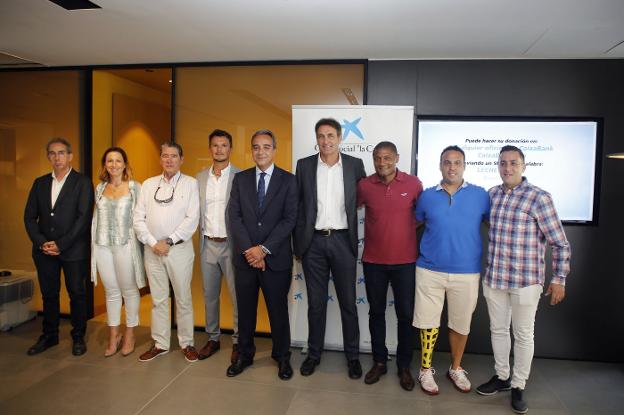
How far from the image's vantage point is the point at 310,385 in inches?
128

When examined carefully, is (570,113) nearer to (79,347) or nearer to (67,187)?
(67,187)

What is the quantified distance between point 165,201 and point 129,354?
1.41 m

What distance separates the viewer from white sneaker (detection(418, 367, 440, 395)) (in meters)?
3.15

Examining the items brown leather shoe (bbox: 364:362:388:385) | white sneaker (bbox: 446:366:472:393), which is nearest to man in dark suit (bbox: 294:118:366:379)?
brown leather shoe (bbox: 364:362:388:385)

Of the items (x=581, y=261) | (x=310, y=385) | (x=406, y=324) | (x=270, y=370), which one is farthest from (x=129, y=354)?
(x=581, y=261)

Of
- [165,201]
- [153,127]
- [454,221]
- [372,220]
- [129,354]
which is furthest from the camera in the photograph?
[153,127]

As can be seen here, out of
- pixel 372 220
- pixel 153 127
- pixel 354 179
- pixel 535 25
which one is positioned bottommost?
pixel 372 220

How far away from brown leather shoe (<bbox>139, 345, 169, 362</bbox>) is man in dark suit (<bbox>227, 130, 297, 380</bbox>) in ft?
2.44

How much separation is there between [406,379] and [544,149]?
236 centimetres

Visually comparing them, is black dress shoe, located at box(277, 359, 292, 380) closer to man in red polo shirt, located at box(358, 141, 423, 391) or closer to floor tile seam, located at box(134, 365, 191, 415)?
man in red polo shirt, located at box(358, 141, 423, 391)

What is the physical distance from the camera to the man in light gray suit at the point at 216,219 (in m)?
3.47

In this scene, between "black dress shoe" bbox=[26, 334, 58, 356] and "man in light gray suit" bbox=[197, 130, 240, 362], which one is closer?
"man in light gray suit" bbox=[197, 130, 240, 362]

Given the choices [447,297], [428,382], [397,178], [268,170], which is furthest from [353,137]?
[428,382]

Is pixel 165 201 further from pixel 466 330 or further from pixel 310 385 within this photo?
pixel 466 330
